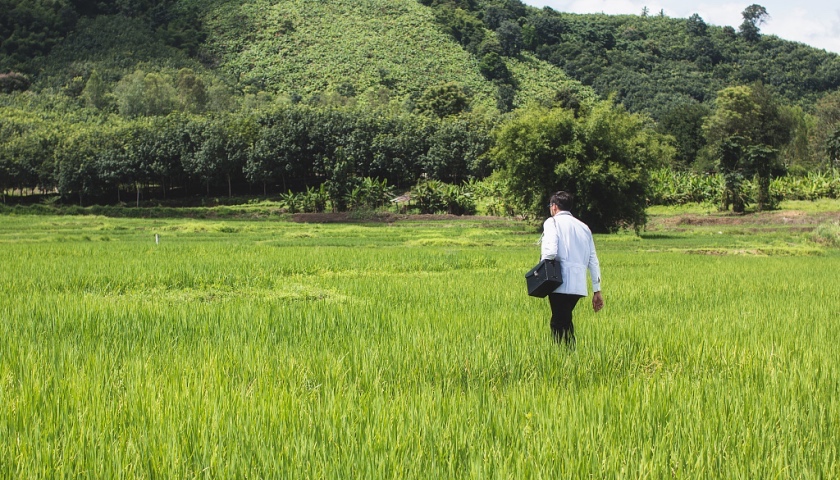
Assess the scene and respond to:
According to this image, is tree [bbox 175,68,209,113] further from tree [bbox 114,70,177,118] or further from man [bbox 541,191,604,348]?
man [bbox 541,191,604,348]

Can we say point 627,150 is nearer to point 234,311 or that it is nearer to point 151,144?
point 234,311

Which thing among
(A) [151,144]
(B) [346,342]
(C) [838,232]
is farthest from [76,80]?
(B) [346,342]

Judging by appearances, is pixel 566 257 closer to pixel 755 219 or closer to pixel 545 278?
pixel 545 278

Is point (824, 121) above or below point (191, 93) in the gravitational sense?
below

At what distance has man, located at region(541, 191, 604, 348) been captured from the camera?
615 cm

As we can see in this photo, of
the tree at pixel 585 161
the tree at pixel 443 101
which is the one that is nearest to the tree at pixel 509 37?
the tree at pixel 443 101

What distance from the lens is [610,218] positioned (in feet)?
117

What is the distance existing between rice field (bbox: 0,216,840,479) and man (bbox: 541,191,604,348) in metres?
0.35

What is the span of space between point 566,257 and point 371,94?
329ft

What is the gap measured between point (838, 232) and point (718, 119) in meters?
47.4

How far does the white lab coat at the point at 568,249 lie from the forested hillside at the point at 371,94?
2798cm

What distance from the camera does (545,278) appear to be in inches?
235

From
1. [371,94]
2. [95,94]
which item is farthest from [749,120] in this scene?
[95,94]

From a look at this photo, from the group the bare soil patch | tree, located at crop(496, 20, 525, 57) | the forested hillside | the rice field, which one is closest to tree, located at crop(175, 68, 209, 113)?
the forested hillside
